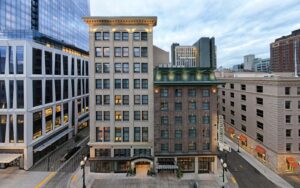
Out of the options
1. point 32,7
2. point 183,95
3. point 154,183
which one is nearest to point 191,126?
point 183,95

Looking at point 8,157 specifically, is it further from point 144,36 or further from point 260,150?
point 260,150

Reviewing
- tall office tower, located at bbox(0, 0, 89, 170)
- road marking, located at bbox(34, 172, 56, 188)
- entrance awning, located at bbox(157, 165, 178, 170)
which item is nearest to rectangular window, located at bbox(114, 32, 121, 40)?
tall office tower, located at bbox(0, 0, 89, 170)

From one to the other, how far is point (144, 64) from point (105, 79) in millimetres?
7801

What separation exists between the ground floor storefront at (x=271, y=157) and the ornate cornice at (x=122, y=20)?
111ft

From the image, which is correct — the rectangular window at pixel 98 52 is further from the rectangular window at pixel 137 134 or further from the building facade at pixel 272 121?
the building facade at pixel 272 121

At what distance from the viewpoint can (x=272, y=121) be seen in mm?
33375

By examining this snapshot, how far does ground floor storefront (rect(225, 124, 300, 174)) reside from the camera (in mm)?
31625

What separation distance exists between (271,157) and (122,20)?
1514 inches

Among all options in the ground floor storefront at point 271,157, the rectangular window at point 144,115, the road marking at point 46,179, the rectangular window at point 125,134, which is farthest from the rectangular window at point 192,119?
the road marking at point 46,179

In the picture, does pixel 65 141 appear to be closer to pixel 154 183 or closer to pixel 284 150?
pixel 154 183

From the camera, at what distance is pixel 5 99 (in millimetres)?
32531

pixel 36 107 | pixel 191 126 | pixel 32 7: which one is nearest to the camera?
pixel 191 126

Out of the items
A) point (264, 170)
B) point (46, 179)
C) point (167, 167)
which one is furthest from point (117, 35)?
point (264, 170)

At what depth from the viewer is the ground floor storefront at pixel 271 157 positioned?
31.6m
